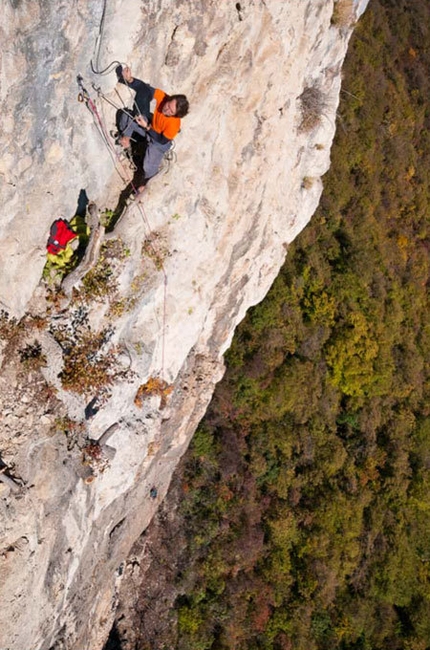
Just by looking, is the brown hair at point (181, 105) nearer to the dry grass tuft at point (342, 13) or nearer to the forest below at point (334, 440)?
the dry grass tuft at point (342, 13)

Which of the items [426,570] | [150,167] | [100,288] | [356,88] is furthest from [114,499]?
[356,88]

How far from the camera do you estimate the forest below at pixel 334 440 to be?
1727 cm

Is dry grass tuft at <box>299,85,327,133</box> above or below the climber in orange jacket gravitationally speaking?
above

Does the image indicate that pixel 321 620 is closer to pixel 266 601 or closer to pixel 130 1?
pixel 266 601

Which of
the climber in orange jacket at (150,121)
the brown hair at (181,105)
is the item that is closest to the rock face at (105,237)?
the climber in orange jacket at (150,121)

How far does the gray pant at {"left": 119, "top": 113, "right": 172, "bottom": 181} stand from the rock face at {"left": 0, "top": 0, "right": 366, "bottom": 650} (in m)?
0.30

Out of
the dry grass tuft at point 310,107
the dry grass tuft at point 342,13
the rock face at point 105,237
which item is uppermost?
the dry grass tuft at point 342,13

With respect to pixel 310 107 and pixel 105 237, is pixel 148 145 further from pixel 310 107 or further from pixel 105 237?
pixel 310 107

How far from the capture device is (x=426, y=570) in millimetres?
20547

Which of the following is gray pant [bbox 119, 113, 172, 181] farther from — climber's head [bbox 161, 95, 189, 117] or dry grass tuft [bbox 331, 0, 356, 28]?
dry grass tuft [bbox 331, 0, 356, 28]

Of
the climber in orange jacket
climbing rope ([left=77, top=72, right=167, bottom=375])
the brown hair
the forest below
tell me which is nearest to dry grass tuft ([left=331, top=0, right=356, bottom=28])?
the climber in orange jacket

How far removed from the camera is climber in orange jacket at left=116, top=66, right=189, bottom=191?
8344 millimetres

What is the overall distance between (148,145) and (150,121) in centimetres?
58

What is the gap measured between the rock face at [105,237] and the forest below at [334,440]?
5.19 meters
